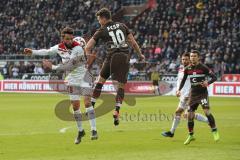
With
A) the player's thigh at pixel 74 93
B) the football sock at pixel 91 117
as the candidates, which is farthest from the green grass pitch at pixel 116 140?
the player's thigh at pixel 74 93

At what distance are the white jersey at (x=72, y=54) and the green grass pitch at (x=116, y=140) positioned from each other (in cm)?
150

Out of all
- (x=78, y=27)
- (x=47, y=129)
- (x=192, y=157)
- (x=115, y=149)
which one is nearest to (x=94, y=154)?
(x=115, y=149)

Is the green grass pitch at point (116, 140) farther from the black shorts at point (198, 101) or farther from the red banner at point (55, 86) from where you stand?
the red banner at point (55, 86)

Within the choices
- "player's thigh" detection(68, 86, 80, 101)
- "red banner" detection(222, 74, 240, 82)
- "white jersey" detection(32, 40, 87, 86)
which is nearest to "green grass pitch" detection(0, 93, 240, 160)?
"player's thigh" detection(68, 86, 80, 101)

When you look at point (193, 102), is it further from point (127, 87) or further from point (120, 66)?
point (127, 87)

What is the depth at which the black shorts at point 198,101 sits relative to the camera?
14.7 meters

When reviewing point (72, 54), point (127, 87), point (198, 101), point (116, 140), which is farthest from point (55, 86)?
point (72, 54)

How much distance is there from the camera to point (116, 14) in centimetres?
5122

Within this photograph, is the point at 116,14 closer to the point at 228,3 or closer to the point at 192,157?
the point at 228,3

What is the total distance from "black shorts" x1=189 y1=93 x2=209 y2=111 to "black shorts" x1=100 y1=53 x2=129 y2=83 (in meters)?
1.82

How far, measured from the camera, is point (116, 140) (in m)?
15.1

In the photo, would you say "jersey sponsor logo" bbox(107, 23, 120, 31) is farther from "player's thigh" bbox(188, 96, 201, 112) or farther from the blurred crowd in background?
the blurred crowd in background

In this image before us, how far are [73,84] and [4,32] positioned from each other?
38.7m

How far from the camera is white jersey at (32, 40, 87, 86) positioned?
543 inches
